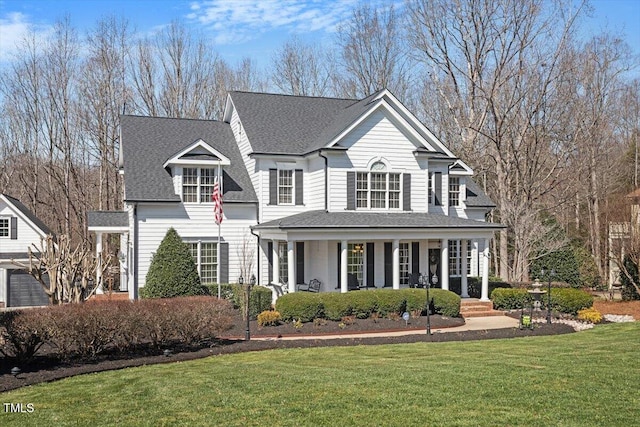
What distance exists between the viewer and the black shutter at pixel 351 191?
84.9 ft

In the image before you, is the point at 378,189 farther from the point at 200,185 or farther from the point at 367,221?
the point at 200,185

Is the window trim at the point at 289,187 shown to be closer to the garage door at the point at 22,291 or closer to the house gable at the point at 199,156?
the house gable at the point at 199,156

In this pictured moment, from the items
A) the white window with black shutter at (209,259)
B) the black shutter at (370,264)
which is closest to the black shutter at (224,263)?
the white window with black shutter at (209,259)

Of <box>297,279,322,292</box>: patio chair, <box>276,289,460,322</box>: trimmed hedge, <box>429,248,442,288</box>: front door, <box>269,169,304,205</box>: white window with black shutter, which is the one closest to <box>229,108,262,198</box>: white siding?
<box>269,169,304,205</box>: white window with black shutter

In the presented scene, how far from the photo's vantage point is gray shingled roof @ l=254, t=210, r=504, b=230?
913 inches

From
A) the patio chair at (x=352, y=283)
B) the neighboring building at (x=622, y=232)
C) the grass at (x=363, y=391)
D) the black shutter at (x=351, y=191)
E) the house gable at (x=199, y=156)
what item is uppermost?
the house gable at (x=199, y=156)

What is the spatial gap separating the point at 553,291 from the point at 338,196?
8.93 meters

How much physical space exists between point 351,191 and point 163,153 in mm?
8194

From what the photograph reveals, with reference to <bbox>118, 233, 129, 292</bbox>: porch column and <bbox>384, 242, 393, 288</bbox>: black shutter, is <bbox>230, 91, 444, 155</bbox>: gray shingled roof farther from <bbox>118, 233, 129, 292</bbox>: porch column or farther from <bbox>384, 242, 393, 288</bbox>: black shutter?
<bbox>118, 233, 129, 292</bbox>: porch column

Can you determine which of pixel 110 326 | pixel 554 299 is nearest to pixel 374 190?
pixel 554 299

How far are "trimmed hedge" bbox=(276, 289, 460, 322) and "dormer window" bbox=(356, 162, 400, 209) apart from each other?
188 inches

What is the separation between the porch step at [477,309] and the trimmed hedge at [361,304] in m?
1.92

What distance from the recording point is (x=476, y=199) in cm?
3156

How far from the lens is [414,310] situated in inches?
892
